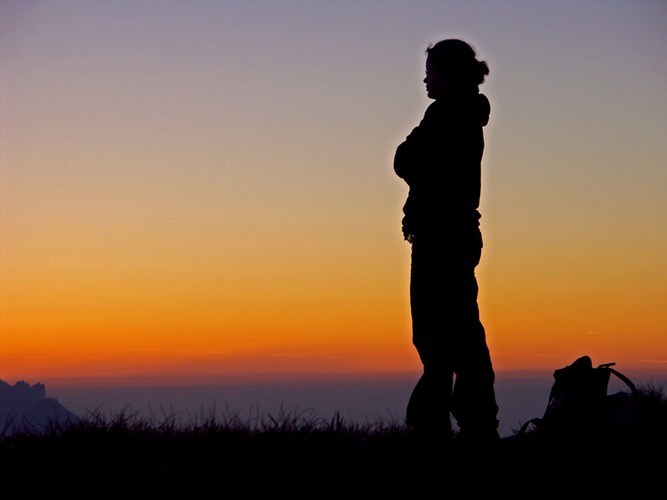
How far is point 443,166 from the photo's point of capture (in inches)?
261

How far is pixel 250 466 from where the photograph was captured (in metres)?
5.45

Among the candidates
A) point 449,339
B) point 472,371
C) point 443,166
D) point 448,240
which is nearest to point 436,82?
point 443,166

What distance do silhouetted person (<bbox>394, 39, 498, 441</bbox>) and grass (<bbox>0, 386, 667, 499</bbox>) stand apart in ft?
1.07

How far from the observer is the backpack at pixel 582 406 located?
7312mm

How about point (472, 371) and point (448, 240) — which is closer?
point (448, 240)

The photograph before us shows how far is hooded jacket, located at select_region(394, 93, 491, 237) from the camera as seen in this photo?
661cm

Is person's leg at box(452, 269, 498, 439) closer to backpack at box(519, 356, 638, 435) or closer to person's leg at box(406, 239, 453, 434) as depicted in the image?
person's leg at box(406, 239, 453, 434)

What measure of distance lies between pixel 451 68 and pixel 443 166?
2.24ft

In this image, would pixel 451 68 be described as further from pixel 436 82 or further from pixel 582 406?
pixel 582 406

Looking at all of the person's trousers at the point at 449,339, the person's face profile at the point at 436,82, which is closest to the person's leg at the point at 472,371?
the person's trousers at the point at 449,339

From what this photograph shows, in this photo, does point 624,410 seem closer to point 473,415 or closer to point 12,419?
point 473,415

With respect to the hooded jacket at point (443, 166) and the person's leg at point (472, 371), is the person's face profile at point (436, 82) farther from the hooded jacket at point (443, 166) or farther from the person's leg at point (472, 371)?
the person's leg at point (472, 371)

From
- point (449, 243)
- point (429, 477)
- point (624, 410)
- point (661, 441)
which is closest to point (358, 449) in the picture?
point (429, 477)

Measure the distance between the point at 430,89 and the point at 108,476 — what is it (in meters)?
3.37
